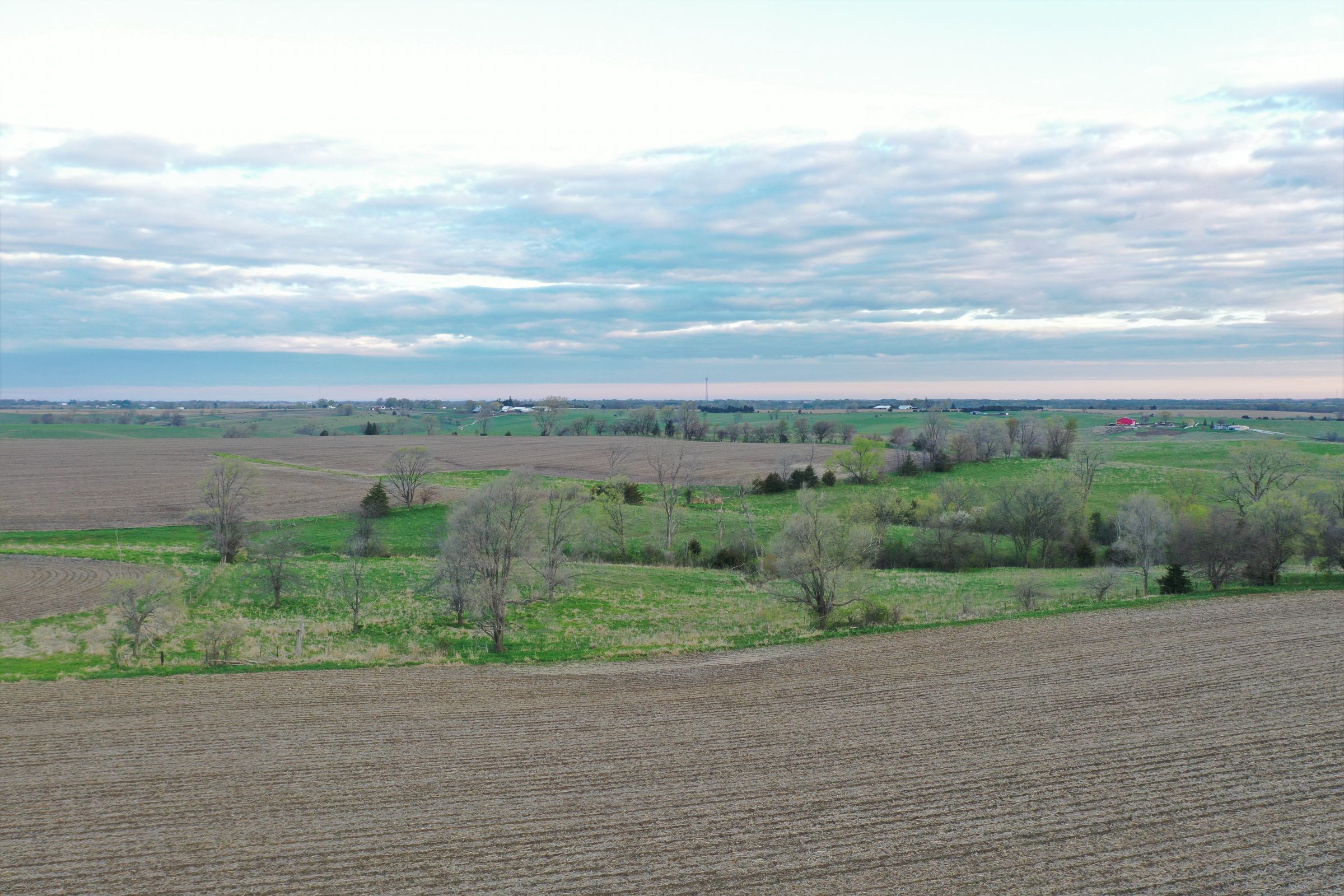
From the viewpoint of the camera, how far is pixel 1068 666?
2352cm

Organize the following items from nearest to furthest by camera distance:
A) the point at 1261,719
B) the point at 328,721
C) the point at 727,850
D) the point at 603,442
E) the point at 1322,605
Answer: the point at 727,850, the point at 1261,719, the point at 328,721, the point at 1322,605, the point at 603,442

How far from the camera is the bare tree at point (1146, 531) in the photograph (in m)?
39.7

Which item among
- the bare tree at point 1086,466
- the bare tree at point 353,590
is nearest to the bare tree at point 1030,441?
the bare tree at point 1086,466

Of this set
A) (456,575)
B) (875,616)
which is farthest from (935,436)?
(456,575)

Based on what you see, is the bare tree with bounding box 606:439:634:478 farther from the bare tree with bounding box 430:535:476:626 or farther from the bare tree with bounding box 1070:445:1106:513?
the bare tree with bounding box 430:535:476:626

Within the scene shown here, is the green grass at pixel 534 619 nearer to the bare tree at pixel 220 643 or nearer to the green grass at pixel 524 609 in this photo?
the green grass at pixel 524 609

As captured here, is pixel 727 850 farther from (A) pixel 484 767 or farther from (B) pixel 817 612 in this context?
(B) pixel 817 612

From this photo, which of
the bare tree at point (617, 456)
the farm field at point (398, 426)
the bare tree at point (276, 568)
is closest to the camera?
the bare tree at point (276, 568)

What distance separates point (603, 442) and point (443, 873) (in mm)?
108008

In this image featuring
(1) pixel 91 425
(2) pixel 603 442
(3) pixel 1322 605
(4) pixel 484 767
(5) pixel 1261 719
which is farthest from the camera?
(1) pixel 91 425

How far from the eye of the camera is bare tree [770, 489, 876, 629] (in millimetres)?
31859

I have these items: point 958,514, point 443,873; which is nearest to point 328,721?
point 443,873

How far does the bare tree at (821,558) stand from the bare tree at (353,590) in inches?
685

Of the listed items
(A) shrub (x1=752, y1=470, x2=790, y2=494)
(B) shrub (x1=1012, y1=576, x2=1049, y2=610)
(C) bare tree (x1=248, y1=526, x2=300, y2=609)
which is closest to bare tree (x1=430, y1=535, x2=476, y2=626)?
(C) bare tree (x1=248, y1=526, x2=300, y2=609)
